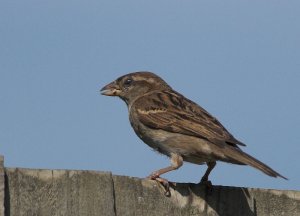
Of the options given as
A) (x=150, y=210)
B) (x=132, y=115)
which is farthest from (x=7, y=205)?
(x=132, y=115)

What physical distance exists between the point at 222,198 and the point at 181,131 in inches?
84.6

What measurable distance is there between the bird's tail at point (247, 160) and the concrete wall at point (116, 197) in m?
0.59

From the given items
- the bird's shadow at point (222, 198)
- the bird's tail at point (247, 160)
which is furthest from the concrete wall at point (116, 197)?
the bird's tail at point (247, 160)

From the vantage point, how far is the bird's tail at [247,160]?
4742 millimetres

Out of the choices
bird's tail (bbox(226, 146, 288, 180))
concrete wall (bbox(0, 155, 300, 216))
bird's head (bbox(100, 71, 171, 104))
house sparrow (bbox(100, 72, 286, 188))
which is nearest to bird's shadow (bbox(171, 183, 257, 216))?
concrete wall (bbox(0, 155, 300, 216))

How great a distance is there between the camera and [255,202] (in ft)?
13.0

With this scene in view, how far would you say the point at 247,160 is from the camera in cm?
516

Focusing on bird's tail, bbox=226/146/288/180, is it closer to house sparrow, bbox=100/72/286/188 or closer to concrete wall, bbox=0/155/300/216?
house sparrow, bbox=100/72/286/188

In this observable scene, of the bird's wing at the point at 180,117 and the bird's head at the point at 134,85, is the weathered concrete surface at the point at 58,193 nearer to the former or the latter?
the bird's wing at the point at 180,117

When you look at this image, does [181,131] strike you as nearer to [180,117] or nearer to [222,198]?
[180,117]

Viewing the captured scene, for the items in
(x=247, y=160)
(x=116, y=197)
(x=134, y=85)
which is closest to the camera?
(x=116, y=197)

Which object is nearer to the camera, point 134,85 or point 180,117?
point 180,117

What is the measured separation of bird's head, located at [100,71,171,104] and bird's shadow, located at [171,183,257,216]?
11.6ft

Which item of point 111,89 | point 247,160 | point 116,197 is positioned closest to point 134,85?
point 111,89
